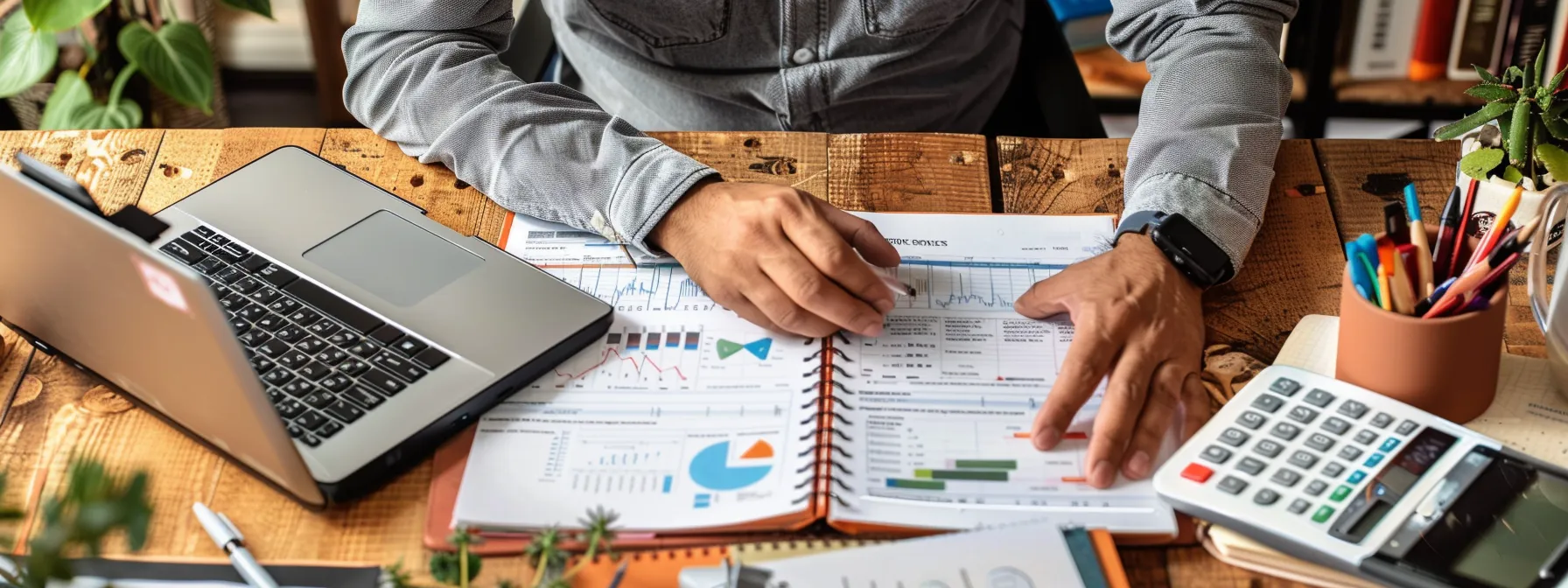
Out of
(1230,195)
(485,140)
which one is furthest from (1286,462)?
(485,140)

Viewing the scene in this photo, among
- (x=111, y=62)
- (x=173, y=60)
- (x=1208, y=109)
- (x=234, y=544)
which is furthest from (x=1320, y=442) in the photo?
(x=111, y=62)

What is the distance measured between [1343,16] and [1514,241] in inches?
61.5

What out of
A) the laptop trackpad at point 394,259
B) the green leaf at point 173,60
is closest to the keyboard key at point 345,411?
the laptop trackpad at point 394,259

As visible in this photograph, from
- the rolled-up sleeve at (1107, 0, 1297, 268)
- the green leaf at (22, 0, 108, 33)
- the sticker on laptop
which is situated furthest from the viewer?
the green leaf at (22, 0, 108, 33)

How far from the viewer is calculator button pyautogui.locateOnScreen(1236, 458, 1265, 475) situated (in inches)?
26.3

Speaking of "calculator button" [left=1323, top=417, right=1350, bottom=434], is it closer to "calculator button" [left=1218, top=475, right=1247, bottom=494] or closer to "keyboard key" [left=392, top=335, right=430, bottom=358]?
"calculator button" [left=1218, top=475, right=1247, bottom=494]

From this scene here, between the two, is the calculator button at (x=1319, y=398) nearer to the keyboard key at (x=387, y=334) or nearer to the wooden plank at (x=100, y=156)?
the keyboard key at (x=387, y=334)

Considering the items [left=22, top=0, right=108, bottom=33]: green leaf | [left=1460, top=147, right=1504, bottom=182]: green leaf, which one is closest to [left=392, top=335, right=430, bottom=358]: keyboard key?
[left=1460, top=147, right=1504, bottom=182]: green leaf

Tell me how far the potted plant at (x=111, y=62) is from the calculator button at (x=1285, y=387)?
1588 mm

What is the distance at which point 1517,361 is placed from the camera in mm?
773

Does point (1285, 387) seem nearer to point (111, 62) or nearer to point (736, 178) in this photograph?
point (736, 178)

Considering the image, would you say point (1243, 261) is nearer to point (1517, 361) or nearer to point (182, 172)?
point (1517, 361)

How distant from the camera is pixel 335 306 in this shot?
0.81m

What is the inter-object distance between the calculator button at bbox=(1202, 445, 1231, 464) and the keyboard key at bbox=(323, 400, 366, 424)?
0.50 metres
